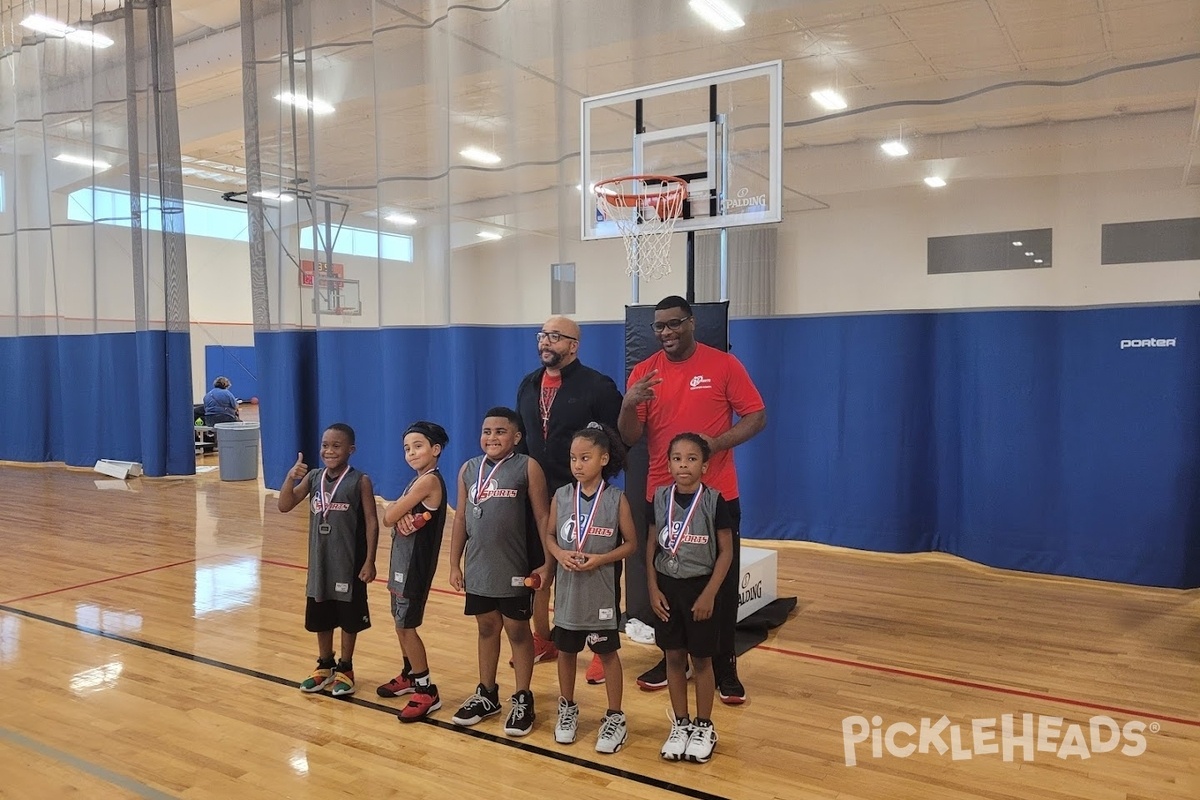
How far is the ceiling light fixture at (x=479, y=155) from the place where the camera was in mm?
7676

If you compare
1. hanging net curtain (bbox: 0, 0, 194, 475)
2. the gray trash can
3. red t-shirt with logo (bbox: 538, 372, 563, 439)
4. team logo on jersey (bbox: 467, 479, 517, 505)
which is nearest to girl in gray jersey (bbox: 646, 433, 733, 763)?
team logo on jersey (bbox: 467, 479, 517, 505)

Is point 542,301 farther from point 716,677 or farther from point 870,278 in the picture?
point 716,677

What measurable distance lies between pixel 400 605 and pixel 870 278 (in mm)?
4264

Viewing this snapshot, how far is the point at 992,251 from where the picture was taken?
605cm

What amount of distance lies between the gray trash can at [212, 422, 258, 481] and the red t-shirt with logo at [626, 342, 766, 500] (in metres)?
7.81

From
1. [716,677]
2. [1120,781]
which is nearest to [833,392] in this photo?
[716,677]

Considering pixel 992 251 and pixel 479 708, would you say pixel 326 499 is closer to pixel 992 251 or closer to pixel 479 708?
pixel 479 708

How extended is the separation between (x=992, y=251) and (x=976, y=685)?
3328 millimetres

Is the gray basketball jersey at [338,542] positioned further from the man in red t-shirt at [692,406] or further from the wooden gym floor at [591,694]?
the man in red t-shirt at [692,406]

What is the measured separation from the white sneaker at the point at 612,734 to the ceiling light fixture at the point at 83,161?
10.3 m

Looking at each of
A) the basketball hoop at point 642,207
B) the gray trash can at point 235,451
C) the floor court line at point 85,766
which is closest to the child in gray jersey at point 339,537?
the floor court line at point 85,766

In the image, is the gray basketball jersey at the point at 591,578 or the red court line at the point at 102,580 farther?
the red court line at the point at 102,580

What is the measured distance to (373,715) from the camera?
3.51 m

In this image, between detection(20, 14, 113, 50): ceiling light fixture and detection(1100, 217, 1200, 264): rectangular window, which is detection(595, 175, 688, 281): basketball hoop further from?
detection(20, 14, 113, 50): ceiling light fixture
